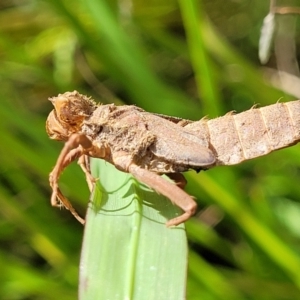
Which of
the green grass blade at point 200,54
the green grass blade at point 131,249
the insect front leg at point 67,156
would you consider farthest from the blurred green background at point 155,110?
the green grass blade at point 131,249

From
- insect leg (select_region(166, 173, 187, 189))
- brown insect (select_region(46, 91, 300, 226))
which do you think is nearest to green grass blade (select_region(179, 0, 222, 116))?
brown insect (select_region(46, 91, 300, 226))

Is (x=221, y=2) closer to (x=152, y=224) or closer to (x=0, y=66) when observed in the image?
(x=0, y=66)

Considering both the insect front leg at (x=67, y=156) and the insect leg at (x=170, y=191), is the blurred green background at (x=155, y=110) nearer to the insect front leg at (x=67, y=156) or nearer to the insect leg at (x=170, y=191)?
the insect front leg at (x=67, y=156)

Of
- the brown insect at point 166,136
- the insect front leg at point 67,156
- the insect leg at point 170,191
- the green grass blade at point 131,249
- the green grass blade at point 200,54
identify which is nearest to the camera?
the green grass blade at point 131,249

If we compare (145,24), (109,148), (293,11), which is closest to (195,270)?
(109,148)

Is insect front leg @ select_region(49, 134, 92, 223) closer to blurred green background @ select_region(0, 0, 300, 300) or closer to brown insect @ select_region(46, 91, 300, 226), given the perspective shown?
brown insect @ select_region(46, 91, 300, 226)

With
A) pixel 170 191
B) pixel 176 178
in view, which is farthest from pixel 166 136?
pixel 170 191
